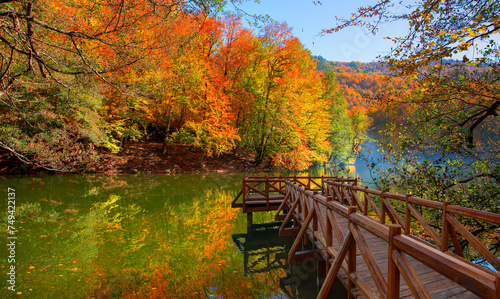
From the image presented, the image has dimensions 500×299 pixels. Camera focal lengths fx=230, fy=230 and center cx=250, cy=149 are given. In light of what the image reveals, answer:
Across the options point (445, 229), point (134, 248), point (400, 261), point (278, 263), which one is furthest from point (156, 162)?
point (400, 261)

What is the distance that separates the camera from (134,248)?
244 inches

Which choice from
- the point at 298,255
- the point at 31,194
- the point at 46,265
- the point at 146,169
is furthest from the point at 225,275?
the point at 146,169

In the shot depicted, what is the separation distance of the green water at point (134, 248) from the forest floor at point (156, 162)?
17.0 ft

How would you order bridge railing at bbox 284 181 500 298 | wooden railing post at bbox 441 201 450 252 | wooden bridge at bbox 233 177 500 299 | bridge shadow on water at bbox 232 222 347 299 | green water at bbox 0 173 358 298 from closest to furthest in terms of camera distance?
Result: 1. bridge railing at bbox 284 181 500 298
2. wooden bridge at bbox 233 177 500 299
3. wooden railing post at bbox 441 201 450 252
4. green water at bbox 0 173 358 298
5. bridge shadow on water at bbox 232 222 347 299

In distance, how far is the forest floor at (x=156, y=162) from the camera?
15.8m

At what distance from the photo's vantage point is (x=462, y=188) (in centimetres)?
536

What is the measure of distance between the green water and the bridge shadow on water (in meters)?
0.05

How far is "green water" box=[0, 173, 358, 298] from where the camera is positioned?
14.9ft

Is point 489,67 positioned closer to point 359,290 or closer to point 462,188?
Result: point 462,188

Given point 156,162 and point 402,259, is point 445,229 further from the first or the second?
point 156,162

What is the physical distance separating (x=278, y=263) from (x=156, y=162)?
669 inches

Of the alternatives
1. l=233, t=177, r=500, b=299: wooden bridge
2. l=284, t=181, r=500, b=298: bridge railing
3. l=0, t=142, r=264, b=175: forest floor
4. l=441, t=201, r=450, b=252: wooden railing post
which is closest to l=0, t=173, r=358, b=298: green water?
l=233, t=177, r=500, b=299: wooden bridge

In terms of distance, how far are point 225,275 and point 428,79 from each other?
595 cm

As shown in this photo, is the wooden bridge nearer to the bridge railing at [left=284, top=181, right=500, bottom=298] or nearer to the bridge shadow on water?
the bridge railing at [left=284, top=181, right=500, bottom=298]
